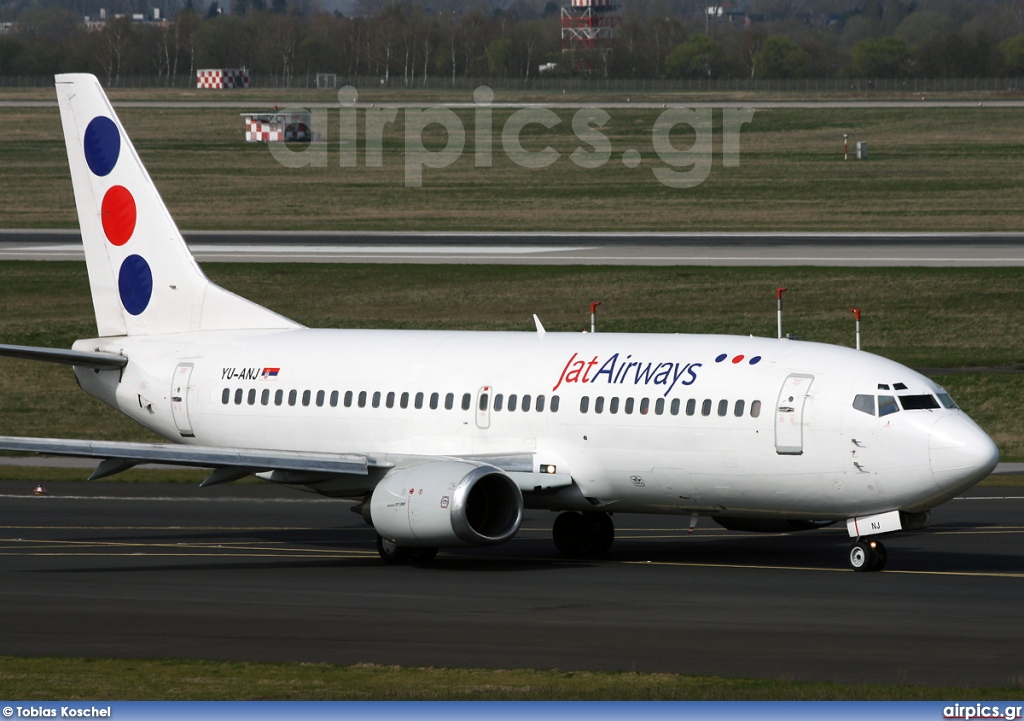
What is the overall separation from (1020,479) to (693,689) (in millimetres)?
25900

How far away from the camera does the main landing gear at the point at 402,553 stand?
1267 inches

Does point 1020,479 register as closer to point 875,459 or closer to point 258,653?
point 875,459

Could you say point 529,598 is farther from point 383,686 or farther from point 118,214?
point 118,214

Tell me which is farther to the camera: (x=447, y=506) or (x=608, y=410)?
(x=608, y=410)

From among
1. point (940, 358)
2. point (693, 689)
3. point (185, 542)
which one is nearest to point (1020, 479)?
point (940, 358)

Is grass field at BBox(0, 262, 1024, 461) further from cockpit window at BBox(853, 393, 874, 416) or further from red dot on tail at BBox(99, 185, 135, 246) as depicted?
cockpit window at BBox(853, 393, 874, 416)

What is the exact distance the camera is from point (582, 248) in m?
79.3

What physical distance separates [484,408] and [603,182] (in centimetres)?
8034

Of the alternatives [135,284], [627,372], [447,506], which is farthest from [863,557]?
[135,284]

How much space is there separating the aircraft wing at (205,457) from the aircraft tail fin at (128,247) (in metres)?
5.95

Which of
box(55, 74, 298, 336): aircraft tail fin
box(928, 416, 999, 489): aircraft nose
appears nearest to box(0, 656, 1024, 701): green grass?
box(928, 416, 999, 489): aircraft nose

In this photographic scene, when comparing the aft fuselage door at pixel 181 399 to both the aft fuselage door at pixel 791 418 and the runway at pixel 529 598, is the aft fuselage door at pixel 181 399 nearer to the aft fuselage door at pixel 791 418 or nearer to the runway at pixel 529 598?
the runway at pixel 529 598

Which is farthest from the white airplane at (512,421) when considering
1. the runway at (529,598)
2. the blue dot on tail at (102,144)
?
the runway at (529,598)

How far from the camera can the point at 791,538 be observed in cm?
3628
